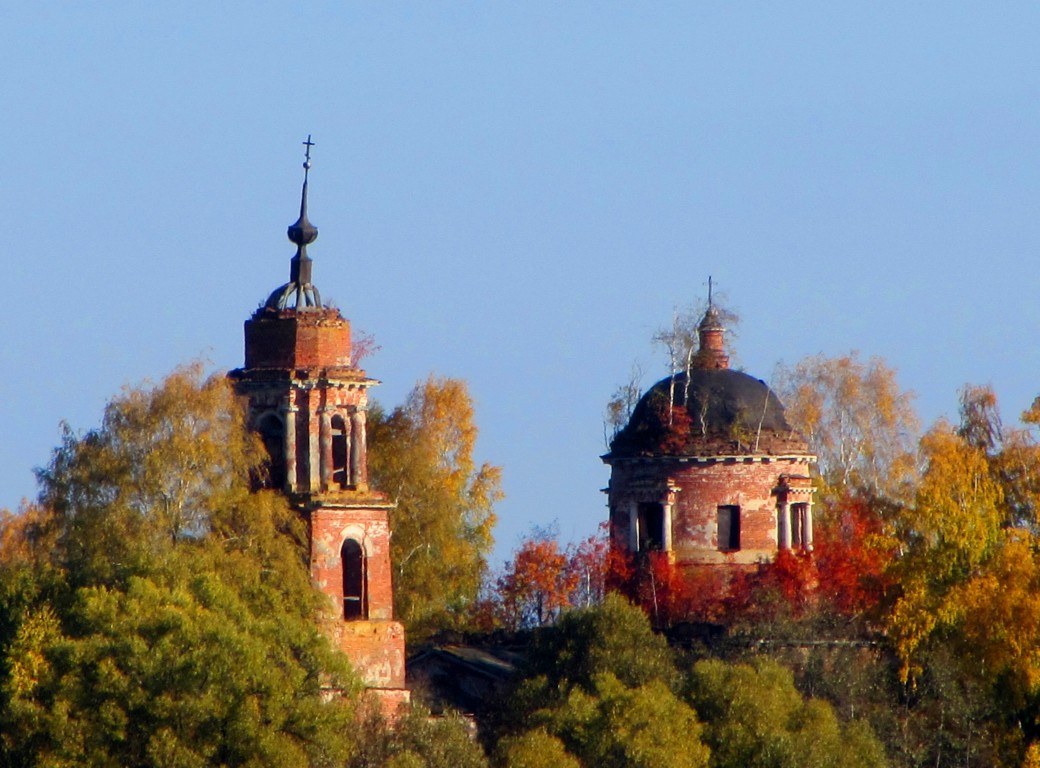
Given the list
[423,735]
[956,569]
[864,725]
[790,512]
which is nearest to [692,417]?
[790,512]

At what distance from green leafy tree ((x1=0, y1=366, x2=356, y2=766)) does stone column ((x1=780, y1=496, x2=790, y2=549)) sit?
16015 mm

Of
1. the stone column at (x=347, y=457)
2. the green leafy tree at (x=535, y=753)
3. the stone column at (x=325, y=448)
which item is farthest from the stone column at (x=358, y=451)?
the green leafy tree at (x=535, y=753)

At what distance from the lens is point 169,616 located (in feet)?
194

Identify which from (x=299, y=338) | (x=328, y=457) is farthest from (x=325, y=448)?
(x=299, y=338)

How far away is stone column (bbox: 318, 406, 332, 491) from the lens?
215ft

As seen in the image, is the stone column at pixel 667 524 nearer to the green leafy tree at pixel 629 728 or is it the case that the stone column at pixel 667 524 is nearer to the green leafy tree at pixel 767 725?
the green leafy tree at pixel 767 725

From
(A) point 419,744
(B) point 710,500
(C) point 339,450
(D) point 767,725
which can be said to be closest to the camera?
(A) point 419,744

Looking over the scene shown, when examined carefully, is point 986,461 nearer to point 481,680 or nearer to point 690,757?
point 481,680

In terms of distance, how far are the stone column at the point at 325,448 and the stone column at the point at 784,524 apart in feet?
50.7

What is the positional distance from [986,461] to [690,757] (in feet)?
58.9

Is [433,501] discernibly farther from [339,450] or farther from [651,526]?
[339,450]

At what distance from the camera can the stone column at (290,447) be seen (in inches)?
2579

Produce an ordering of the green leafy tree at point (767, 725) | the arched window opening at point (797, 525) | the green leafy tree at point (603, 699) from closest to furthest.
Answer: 1. the green leafy tree at point (603, 699)
2. the green leafy tree at point (767, 725)
3. the arched window opening at point (797, 525)

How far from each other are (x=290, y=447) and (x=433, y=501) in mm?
18232
